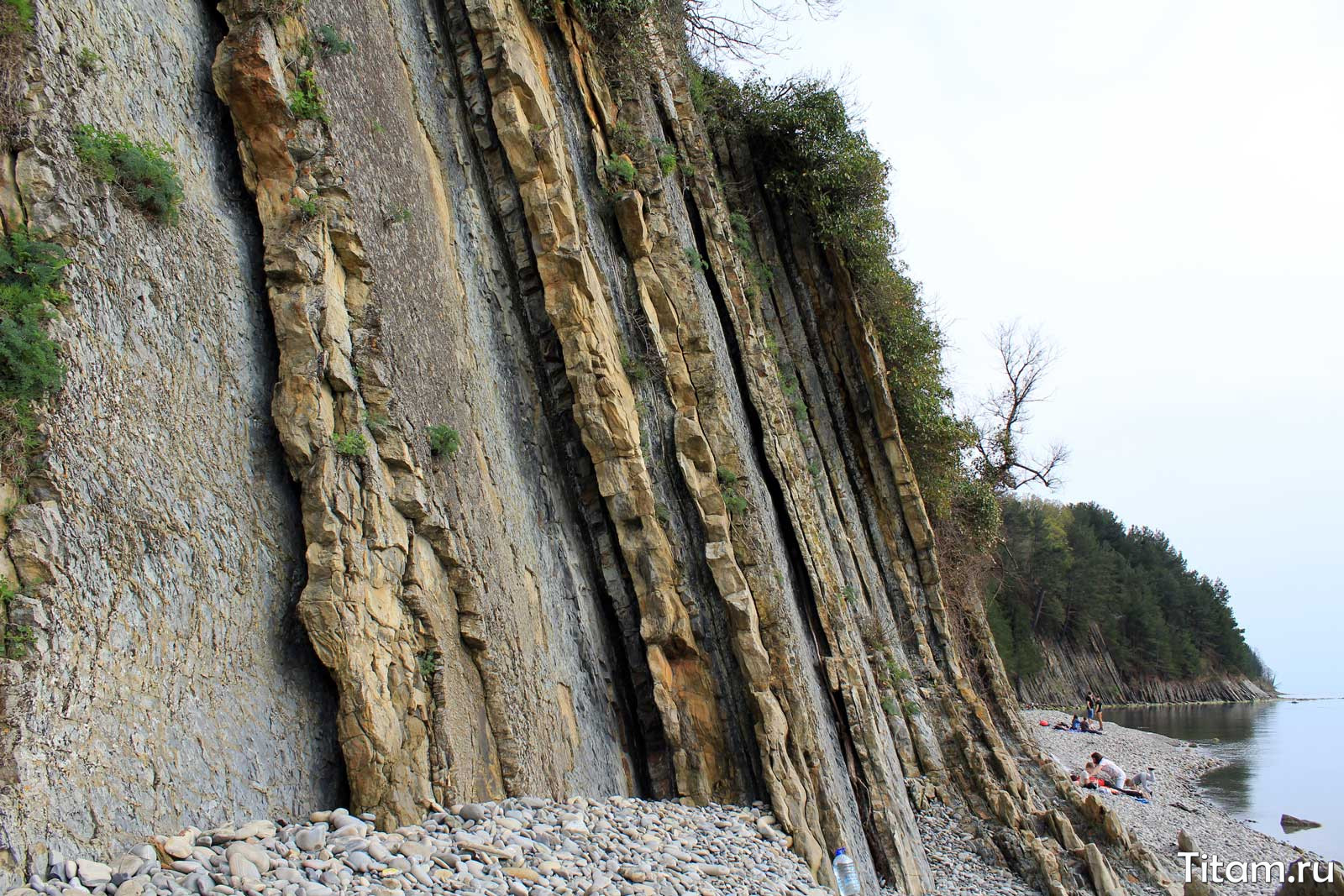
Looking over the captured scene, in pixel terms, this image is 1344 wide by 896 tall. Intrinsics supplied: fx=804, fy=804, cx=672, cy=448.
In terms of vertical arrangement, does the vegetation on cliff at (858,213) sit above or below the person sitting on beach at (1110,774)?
above

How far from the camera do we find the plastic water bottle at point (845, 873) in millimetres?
8289

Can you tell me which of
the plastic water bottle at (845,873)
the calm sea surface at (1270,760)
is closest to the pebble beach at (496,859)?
the plastic water bottle at (845,873)

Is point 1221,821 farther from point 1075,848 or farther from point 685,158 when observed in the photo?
point 685,158

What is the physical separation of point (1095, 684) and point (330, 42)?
4893 centimetres

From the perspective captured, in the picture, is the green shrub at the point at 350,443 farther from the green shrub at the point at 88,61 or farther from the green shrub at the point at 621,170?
the green shrub at the point at 621,170

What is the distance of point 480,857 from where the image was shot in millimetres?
5582

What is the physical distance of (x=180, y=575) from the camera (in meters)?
5.28

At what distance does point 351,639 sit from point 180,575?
1.20 meters

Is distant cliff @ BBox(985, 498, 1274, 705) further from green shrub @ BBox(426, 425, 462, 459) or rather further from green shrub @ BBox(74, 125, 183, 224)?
green shrub @ BBox(74, 125, 183, 224)

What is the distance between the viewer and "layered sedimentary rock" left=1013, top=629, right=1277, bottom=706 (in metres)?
40.2

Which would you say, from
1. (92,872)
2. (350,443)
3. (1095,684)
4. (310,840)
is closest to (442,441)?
(350,443)

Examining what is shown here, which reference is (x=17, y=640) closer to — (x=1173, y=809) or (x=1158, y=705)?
(x=1173, y=809)

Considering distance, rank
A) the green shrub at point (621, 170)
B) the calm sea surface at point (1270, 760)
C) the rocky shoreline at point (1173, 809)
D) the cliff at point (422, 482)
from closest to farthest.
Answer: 1. the cliff at point (422, 482)
2. the green shrub at point (621, 170)
3. the rocky shoreline at point (1173, 809)
4. the calm sea surface at point (1270, 760)

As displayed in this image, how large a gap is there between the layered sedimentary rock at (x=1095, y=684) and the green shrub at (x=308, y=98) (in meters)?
38.6
